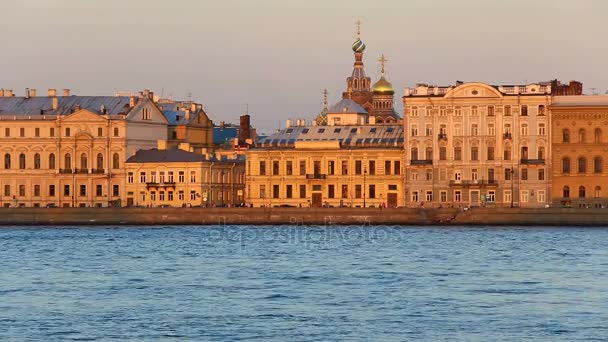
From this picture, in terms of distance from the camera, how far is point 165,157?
120125 mm

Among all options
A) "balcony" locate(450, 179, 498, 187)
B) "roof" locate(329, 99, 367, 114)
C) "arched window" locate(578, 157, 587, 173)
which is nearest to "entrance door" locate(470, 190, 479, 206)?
"balcony" locate(450, 179, 498, 187)

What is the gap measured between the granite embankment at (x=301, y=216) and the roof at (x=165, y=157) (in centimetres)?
1003

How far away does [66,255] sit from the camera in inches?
2977

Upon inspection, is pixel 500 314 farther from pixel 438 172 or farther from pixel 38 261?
pixel 438 172

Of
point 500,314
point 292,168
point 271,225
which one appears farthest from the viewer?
point 292,168

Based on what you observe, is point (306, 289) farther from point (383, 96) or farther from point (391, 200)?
point (383, 96)

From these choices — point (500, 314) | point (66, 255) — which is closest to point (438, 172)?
point (66, 255)

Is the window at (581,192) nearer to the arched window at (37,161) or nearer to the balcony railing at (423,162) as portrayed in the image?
the balcony railing at (423,162)

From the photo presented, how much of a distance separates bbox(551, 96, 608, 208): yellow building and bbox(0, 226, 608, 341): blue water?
23761 mm

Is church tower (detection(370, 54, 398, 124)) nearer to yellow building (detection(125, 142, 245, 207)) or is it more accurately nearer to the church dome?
the church dome

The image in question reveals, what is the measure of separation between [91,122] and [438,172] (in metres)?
23.4

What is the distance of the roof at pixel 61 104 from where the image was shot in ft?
404

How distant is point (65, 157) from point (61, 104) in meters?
4.71

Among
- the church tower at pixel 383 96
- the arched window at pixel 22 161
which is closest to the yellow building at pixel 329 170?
the arched window at pixel 22 161
